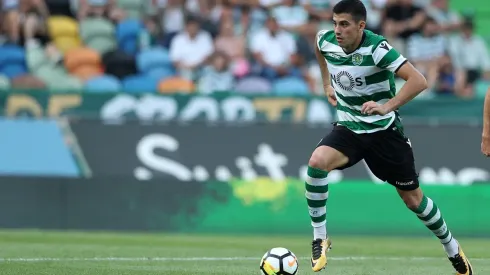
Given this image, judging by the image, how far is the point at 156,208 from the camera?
608 inches

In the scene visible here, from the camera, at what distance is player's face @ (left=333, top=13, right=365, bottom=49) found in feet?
29.2

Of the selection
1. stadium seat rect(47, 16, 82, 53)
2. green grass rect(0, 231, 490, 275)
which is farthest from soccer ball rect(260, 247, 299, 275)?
stadium seat rect(47, 16, 82, 53)

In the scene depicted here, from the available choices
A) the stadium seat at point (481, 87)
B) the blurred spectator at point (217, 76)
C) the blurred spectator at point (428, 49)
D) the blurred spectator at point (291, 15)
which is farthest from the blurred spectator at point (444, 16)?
the blurred spectator at point (217, 76)

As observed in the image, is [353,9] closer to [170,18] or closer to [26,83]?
[26,83]

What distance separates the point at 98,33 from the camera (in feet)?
65.1

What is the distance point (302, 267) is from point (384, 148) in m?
1.48

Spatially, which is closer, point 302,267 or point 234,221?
point 302,267

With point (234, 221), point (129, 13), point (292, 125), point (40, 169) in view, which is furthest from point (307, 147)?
point (129, 13)

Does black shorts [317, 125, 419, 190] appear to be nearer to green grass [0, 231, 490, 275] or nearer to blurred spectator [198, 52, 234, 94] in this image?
green grass [0, 231, 490, 275]

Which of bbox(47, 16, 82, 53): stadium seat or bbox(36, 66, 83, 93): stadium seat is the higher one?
bbox(47, 16, 82, 53): stadium seat

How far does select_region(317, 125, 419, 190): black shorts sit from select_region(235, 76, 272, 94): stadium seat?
9557mm

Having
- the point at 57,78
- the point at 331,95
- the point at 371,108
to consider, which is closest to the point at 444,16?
the point at 57,78

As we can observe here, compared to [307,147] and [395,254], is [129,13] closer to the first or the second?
[307,147]

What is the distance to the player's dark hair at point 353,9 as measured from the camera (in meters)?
8.90
